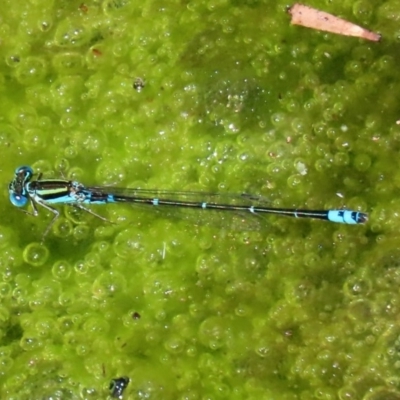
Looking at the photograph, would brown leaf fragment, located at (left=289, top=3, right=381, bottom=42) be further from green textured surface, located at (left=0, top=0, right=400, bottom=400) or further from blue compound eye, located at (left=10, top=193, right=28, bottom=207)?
blue compound eye, located at (left=10, top=193, right=28, bottom=207)

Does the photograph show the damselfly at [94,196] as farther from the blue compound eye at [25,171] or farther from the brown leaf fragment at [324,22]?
A: the brown leaf fragment at [324,22]

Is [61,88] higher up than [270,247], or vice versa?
[61,88]

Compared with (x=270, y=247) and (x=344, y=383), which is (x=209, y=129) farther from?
(x=344, y=383)

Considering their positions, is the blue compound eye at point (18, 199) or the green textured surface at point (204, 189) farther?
the blue compound eye at point (18, 199)

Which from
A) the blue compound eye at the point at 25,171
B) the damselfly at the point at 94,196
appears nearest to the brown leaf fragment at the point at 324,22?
the damselfly at the point at 94,196

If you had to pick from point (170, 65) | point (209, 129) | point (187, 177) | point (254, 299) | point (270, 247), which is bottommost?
point (254, 299)

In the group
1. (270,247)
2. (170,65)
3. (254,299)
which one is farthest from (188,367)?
(170,65)

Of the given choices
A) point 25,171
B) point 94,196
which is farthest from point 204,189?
point 25,171

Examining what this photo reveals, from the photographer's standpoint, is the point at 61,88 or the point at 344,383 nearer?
the point at 344,383
